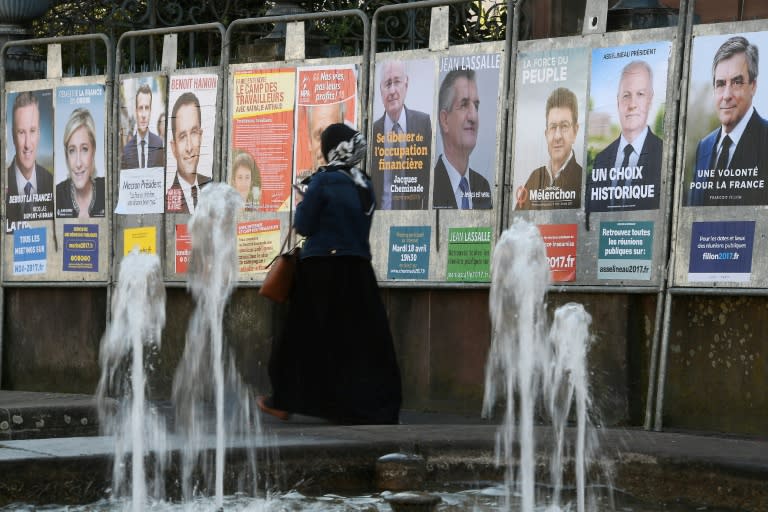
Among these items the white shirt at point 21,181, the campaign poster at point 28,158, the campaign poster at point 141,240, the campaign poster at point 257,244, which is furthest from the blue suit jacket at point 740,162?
the white shirt at point 21,181

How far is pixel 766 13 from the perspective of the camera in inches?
374

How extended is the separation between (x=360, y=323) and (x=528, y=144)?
1.43 meters

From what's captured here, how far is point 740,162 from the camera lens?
8.62 metres

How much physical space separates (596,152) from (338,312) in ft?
5.61

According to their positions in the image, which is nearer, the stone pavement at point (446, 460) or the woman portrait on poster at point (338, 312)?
the stone pavement at point (446, 460)

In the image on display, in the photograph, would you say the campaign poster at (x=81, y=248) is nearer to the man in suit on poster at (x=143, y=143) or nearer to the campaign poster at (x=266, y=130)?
the man in suit on poster at (x=143, y=143)

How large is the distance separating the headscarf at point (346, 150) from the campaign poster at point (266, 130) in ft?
4.02

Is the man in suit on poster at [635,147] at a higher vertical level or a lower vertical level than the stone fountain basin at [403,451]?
higher

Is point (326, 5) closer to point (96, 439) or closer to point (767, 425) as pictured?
point (767, 425)

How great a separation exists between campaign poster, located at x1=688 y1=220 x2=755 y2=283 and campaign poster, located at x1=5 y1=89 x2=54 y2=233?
523 cm

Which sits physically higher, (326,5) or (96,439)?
(326,5)

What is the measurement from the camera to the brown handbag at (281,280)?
9516 millimetres

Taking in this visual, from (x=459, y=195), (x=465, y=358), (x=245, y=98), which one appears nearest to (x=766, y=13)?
(x=459, y=195)

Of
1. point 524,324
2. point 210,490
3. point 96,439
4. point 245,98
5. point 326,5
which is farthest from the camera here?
point 326,5
